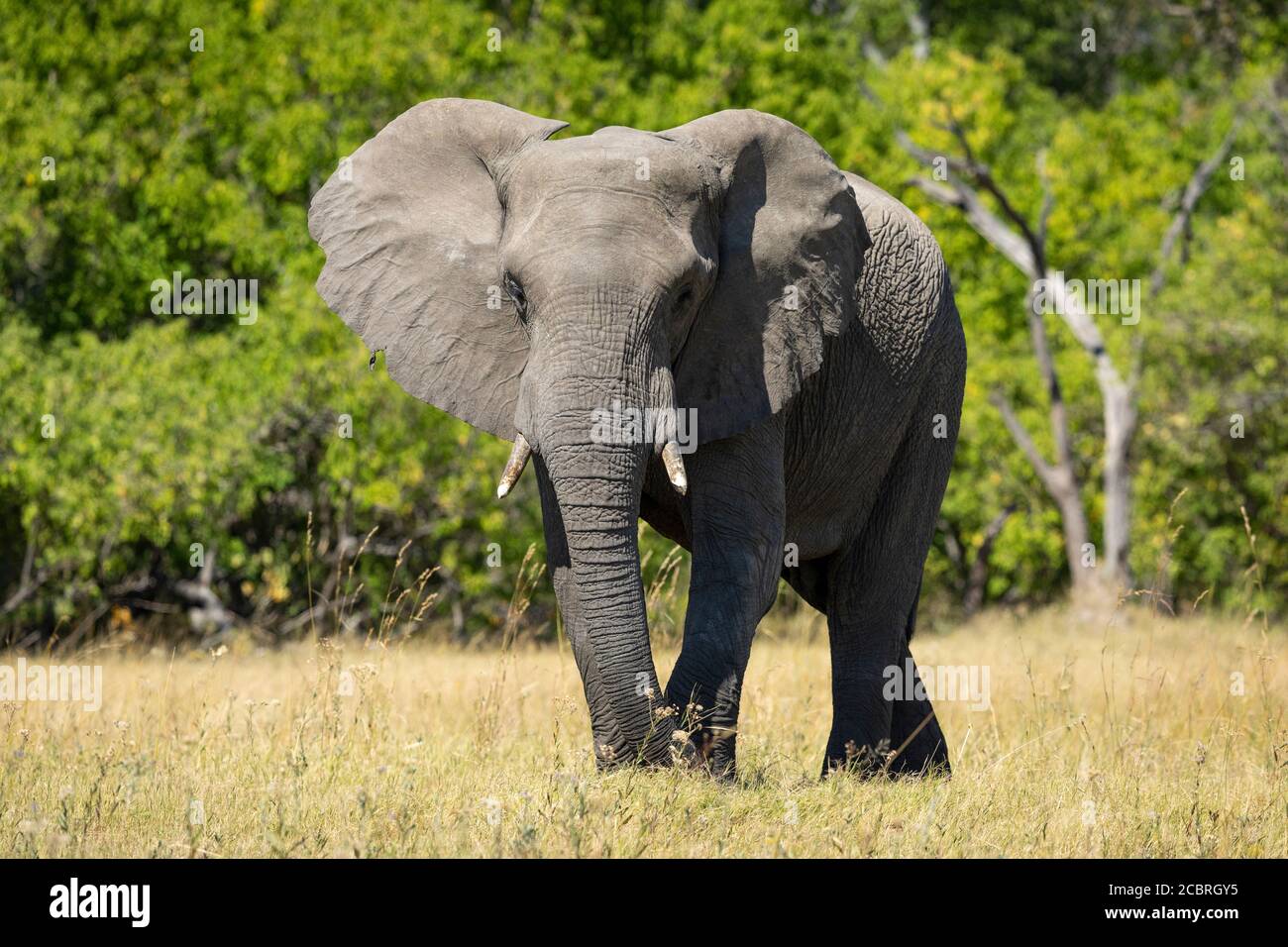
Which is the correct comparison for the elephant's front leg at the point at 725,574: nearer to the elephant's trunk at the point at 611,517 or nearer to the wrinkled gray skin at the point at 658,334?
the wrinkled gray skin at the point at 658,334

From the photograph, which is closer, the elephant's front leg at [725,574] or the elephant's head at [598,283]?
the elephant's head at [598,283]

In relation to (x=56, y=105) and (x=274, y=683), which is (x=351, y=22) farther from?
(x=274, y=683)

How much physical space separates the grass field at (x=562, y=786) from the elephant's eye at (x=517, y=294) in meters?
1.56

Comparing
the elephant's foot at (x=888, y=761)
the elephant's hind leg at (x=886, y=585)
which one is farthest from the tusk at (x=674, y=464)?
the elephant's hind leg at (x=886, y=585)

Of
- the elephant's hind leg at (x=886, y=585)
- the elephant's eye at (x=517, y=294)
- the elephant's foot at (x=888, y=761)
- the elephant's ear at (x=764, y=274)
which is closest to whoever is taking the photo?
the elephant's eye at (x=517, y=294)

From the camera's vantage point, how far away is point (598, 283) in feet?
18.7

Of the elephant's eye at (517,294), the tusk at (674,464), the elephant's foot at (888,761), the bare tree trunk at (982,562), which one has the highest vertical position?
the elephant's eye at (517,294)

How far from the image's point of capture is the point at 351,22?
65.6ft

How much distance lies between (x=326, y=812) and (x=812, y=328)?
262 centimetres

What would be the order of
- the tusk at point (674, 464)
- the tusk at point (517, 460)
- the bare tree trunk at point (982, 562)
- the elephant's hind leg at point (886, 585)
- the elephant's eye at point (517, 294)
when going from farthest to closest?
the bare tree trunk at point (982, 562)
the elephant's hind leg at point (886, 585)
the elephant's eye at point (517, 294)
the tusk at point (517, 460)
the tusk at point (674, 464)

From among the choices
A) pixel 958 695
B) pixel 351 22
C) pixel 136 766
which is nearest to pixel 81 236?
pixel 351 22

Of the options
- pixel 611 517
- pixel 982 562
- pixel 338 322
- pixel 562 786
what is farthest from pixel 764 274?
pixel 982 562

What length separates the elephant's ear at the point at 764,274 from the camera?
6305mm
